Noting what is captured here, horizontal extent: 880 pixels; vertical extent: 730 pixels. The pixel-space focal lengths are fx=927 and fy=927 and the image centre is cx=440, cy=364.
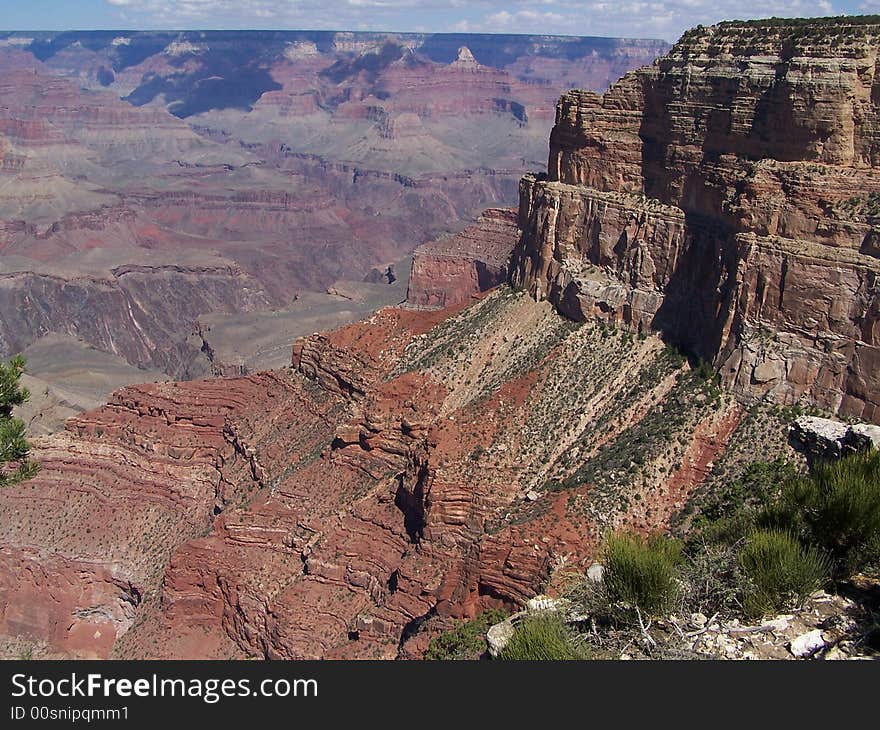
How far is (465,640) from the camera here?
3294cm

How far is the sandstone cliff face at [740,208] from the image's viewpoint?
39062 mm

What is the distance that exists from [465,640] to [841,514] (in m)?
17.4

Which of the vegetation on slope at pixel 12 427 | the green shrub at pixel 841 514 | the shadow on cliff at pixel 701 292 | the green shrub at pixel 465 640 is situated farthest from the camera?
the shadow on cliff at pixel 701 292

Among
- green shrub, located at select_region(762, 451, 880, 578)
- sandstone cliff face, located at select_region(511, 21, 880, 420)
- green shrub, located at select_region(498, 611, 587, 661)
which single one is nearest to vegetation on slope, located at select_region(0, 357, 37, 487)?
green shrub, located at select_region(498, 611, 587, 661)

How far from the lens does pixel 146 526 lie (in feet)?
188

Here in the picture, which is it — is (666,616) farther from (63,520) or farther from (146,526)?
(63,520)

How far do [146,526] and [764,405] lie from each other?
3732 cm

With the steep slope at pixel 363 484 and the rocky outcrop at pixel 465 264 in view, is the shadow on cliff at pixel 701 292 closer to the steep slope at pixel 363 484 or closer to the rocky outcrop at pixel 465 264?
the steep slope at pixel 363 484


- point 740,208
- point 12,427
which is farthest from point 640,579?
point 740,208

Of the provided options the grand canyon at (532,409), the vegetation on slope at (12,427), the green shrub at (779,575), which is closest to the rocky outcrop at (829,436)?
the grand canyon at (532,409)

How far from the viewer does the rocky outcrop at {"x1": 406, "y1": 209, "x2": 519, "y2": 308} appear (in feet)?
407

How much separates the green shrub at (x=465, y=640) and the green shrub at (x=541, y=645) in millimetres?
12992

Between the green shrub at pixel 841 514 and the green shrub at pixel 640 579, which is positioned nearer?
the green shrub at pixel 640 579

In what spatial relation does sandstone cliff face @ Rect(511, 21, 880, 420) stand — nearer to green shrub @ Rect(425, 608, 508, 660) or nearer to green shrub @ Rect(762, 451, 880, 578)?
green shrub @ Rect(425, 608, 508, 660)
